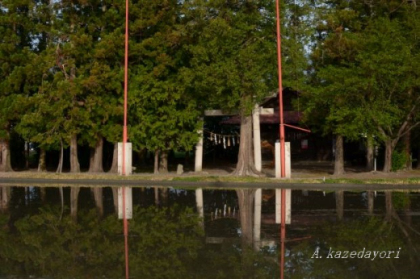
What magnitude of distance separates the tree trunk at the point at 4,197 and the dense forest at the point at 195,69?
9821mm

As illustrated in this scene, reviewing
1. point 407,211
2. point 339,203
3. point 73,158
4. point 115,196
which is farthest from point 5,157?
point 407,211

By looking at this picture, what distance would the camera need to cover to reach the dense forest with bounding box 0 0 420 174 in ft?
102

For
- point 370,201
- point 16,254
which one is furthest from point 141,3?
point 16,254

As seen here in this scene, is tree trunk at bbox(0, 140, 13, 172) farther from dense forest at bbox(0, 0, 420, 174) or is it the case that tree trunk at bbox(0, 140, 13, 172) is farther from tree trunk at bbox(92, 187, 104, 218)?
tree trunk at bbox(92, 187, 104, 218)

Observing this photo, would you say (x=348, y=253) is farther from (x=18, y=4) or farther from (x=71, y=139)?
(x=18, y=4)

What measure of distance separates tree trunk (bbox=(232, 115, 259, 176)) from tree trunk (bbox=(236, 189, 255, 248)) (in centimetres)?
758

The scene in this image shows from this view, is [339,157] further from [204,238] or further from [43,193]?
[204,238]

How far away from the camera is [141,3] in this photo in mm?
35000

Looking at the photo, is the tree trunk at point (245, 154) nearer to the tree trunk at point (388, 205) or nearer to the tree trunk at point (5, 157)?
the tree trunk at point (388, 205)

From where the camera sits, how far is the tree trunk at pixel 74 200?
54.1 feet

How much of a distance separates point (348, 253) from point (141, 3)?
2678 cm

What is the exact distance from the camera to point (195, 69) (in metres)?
32.4

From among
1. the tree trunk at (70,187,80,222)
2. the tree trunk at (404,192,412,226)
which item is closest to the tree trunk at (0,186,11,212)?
the tree trunk at (70,187,80,222)

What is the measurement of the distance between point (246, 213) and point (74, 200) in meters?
6.50
